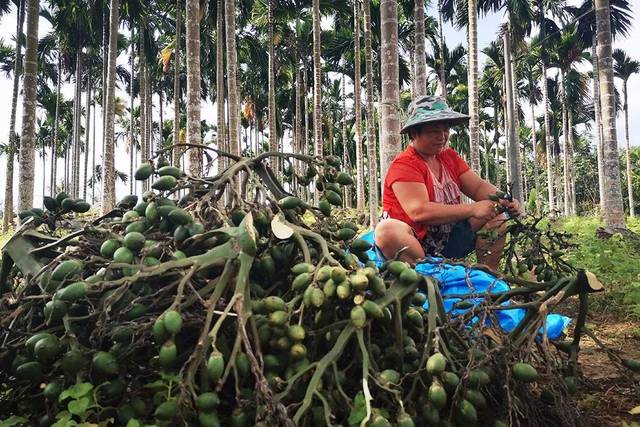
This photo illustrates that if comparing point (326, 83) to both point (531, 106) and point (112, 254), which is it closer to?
point (531, 106)

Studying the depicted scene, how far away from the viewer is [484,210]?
285 centimetres

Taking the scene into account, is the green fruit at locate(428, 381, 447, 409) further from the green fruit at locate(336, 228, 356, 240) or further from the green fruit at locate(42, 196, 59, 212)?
the green fruit at locate(42, 196, 59, 212)

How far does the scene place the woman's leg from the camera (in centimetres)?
281

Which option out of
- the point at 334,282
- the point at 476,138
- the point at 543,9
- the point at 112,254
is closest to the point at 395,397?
the point at 334,282

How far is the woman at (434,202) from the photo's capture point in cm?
289

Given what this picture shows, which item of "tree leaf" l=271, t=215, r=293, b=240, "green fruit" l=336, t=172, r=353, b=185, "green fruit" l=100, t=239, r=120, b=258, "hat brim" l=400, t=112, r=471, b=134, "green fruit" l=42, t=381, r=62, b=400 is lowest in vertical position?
"green fruit" l=42, t=381, r=62, b=400

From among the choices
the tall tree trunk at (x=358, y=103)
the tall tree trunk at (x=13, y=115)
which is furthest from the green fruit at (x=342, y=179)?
the tall tree trunk at (x=13, y=115)

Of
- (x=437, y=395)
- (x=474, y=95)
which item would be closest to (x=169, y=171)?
(x=437, y=395)

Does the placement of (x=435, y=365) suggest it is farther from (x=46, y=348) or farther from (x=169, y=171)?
(x=169, y=171)

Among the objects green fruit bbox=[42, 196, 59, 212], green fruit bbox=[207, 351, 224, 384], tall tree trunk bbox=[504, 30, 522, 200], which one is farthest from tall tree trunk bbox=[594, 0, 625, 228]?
green fruit bbox=[207, 351, 224, 384]

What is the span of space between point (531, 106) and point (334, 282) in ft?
88.9

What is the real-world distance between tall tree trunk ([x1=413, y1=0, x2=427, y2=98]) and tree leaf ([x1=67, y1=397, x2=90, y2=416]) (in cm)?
915

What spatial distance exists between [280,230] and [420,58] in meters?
9.59

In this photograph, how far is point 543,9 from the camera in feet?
69.3
